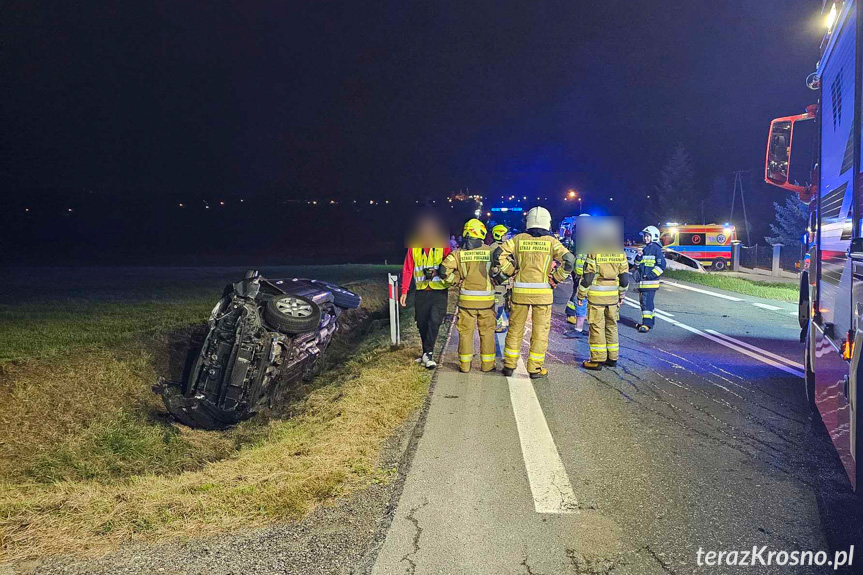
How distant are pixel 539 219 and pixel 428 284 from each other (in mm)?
1546

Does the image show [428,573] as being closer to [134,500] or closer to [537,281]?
[134,500]

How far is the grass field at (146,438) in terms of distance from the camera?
11.2ft

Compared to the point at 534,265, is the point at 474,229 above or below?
above

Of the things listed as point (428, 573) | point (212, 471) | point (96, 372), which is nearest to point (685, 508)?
point (428, 573)

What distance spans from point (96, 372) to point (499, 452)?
20.0 ft

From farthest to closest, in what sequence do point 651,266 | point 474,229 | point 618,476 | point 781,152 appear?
1. point 651,266
2. point 474,229
3. point 781,152
4. point 618,476

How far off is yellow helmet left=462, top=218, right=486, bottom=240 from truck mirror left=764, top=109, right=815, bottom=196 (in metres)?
3.09

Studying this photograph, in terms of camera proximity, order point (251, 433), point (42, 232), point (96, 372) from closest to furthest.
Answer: point (251, 433), point (96, 372), point (42, 232)

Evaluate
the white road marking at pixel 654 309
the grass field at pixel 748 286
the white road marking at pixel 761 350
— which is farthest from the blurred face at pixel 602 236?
the grass field at pixel 748 286

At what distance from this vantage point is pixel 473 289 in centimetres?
703

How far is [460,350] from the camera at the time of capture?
706 cm

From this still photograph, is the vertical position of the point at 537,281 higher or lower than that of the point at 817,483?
higher

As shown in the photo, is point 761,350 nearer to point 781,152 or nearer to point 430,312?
point 781,152

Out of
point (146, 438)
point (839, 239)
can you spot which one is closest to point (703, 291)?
point (839, 239)
